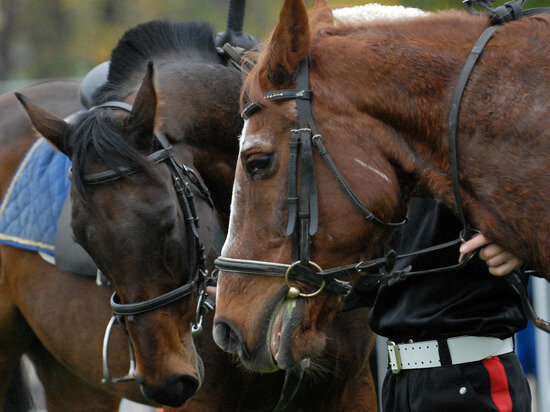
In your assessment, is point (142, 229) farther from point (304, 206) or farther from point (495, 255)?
point (495, 255)

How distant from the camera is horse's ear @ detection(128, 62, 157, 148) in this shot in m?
3.44

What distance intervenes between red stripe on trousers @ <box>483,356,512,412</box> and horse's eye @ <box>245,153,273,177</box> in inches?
42.5

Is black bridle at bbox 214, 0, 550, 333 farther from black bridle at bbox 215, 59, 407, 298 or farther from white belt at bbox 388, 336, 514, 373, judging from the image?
white belt at bbox 388, 336, 514, 373

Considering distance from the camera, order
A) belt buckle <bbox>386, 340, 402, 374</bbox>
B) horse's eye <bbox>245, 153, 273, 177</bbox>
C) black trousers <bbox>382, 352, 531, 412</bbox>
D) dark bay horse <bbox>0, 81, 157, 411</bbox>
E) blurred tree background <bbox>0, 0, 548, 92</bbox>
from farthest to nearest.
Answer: blurred tree background <bbox>0, 0, 548, 92</bbox> < dark bay horse <bbox>0, 81, 157, 411</bbox> < belt buckle <bbox>386, 340, 402, 374</bbox> < black trousers <bbox>382, 352, 531, 412</bbox> < horse's eye <bbox>245, 153, 273, 177</bbox>

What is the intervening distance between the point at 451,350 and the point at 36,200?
8.42 feet

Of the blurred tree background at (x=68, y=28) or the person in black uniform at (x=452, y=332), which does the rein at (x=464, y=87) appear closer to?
the person in black uniform at (x=452, y=332)

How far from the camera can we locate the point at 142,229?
3.31 m

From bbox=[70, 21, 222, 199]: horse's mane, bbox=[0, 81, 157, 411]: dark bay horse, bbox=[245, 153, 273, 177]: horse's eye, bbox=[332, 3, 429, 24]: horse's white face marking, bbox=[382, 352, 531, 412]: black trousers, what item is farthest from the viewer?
bbox=[0, 81, 157, 411]: dark bay horse

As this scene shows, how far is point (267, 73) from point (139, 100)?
102 cm

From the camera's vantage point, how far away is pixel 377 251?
273 centimetres

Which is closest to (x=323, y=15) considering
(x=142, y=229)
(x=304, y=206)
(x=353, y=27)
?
(x=353, y=27)

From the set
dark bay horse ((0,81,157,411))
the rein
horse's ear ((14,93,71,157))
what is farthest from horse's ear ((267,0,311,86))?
dark bay horse ((0,81,157,411))

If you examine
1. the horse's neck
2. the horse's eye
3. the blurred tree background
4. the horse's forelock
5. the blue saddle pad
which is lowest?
the blurred tree background

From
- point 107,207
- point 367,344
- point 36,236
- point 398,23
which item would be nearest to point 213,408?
point 367,344
